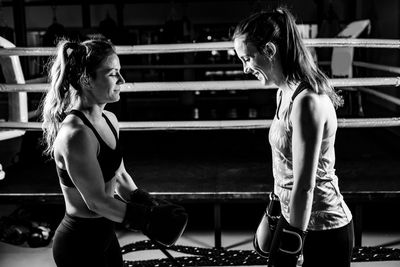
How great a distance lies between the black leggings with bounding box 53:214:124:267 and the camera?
5.28 feet

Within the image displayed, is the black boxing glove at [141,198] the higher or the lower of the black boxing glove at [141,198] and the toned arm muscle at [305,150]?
the lower

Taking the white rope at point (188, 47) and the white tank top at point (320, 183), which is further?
the white rope at point (188, 47)

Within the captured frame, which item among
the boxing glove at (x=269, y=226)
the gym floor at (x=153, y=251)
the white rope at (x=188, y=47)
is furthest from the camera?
the white rope at (x=188, y=47)

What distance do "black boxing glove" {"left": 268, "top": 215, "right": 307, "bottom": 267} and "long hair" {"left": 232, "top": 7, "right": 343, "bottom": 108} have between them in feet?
1.30

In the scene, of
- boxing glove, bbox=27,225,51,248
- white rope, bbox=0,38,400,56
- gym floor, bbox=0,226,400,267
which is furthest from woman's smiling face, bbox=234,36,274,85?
boxing glove, bbox=27,225,51,248

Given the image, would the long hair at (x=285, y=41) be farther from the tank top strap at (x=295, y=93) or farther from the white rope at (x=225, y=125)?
the white rope at (x=225, y=125)

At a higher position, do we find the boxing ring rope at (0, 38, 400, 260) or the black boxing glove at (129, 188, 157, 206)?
the boxing ring rope at (0, 38, 400, 260)

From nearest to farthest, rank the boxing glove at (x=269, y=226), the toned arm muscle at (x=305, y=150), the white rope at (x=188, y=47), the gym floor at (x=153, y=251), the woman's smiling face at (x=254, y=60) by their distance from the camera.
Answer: the toned arm muscle at (x=305, y=150) < the woman's smiling face at (x=254, y=60) < the boxing glove at (x=269, y=226) < the gym floor at (x=153, y=251) < the white rope at (x=188, y=47)

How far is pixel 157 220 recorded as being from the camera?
1.65 m

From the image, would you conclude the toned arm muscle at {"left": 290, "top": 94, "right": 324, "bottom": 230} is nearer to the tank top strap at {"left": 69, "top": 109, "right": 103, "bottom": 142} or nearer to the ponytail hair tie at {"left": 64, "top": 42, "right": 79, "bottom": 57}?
the tank top strap at {"left": 69, "top": 109, "right": 103, "bottom": 142}

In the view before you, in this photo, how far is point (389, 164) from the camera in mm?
3541

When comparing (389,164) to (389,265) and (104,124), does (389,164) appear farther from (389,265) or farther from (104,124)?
(104,124)

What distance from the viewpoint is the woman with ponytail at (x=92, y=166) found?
1.53 m

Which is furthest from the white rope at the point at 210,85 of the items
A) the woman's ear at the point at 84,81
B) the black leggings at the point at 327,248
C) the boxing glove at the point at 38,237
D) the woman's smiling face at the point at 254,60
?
the black leggings at the point at 327,248
